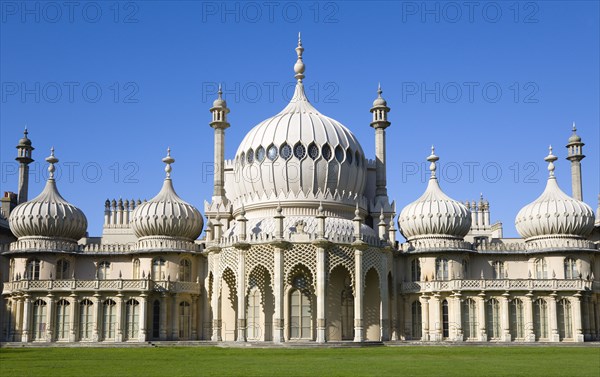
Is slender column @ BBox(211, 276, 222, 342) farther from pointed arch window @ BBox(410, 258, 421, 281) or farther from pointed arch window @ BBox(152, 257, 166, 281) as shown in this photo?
pointed arch window @ BBox(410, 258, 421, 281)

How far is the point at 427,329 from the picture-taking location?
59.8 metres

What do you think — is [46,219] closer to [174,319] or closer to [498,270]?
[174,319]

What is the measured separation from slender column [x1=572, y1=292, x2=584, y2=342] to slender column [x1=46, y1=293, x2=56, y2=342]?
37.0 meters

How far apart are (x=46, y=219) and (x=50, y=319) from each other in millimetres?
7710

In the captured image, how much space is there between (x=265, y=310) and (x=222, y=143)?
16557 millimetres

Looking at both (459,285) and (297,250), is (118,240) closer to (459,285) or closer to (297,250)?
(297,250)

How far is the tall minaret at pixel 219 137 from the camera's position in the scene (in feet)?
214

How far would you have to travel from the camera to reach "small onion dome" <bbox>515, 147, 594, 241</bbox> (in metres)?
61.0

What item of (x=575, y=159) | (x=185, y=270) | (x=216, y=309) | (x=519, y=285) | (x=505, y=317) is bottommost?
(x=505, y=317)

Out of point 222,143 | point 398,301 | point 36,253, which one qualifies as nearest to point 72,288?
point 36,253

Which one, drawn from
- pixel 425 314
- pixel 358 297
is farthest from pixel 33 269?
pixel 425 314

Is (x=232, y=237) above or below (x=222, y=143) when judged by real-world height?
below

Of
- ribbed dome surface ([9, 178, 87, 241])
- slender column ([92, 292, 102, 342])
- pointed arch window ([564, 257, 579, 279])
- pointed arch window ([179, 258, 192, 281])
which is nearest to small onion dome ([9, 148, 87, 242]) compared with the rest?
ribbed dome surface ([9, 178, 87, 241])

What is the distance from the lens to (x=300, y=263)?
2096 inches
